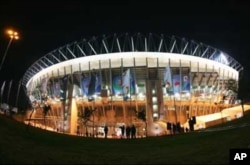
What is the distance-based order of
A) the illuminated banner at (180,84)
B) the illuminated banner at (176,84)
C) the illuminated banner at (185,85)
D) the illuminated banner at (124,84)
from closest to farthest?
the illuminated banner at (124,84) → the illuminated banner at (176,84) → the illuminated banner at (180,84) → the illuminated banner at (185,85)

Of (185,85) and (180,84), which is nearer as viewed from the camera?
(180,84)

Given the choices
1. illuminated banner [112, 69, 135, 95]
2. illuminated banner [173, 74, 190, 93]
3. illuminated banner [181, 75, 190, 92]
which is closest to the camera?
illuminated banner [112, 69, 135, 95]

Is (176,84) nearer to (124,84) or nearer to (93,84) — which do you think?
(124,84)

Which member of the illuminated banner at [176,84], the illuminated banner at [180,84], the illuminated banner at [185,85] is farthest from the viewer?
the illuminated banner at [185,85]

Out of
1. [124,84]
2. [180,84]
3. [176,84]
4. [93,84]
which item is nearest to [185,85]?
[180,84]

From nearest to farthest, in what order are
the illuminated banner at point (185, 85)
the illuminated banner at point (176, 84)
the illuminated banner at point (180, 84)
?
1. the illuminated banner at point (176, 84)
2. the illuminated banner at point (180, 84)
3. the illuminated banner at point (185, 85)

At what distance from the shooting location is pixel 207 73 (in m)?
96.1

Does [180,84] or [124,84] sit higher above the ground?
[180,84]

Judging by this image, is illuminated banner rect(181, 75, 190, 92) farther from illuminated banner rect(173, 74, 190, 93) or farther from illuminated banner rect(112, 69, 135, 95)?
illuminated banner rect(112, 69, 135, 95)

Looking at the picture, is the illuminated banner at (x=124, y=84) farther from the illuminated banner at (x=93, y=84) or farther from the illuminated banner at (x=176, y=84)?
the illuminated banner at (x=176, y=84)

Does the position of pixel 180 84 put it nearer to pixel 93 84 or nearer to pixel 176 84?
pixel 176 84

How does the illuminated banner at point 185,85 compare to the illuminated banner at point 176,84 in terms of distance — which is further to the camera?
the illuminated banner at point 185,85

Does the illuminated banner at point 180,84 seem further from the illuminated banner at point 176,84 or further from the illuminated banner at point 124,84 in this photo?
the illuminated banner at point 124,84

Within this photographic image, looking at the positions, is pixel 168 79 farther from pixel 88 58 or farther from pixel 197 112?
pixel 88 58
